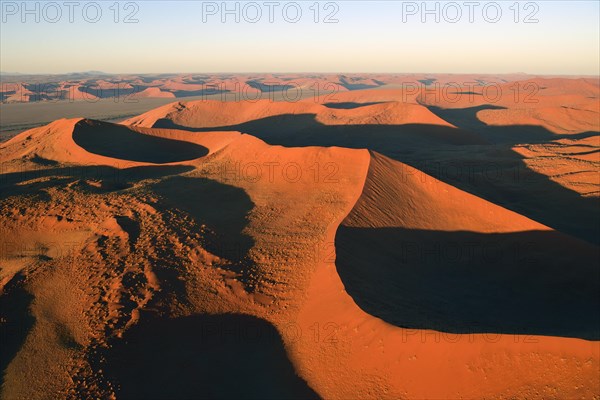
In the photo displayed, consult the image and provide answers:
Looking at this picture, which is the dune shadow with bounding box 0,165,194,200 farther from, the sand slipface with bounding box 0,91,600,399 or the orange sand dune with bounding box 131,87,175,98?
the orange sand dune with bounding box 131,87,175,98

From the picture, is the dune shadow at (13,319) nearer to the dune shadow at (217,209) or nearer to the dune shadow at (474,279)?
the dune shadow at (217,209)

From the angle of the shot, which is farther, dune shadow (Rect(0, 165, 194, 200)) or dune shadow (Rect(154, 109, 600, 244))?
dune shadow (Rect(154, 109, 600, 244))

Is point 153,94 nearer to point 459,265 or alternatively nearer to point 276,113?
point 276,113

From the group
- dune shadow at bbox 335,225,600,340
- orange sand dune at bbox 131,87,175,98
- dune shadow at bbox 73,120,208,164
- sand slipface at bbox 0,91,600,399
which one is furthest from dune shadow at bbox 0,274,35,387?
orange sand dune at bbox 131,87,175,98

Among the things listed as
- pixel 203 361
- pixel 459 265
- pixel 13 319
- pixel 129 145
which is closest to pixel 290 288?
pixel 203 361

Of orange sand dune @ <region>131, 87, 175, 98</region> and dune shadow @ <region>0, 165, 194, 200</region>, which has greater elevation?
orange sand dune @ <region>131, 87, 175, 98</region>

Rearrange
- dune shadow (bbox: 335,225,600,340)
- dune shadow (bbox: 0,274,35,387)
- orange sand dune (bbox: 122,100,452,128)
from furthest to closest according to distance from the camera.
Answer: orange sand dune (bbox: 122,100,452,128) → dune shadow (bbox: 335,225,600,340) → dune shadow (bbox: 0,274,35,387)

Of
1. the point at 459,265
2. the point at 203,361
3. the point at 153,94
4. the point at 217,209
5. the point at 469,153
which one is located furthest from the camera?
the point at 153,94

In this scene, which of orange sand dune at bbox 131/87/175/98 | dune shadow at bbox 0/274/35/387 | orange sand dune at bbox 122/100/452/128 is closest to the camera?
dune shadow at bbox 0/274/35/387
